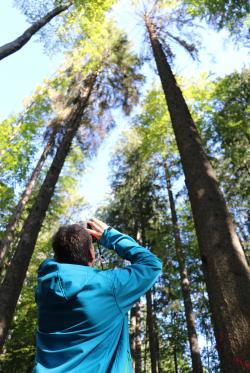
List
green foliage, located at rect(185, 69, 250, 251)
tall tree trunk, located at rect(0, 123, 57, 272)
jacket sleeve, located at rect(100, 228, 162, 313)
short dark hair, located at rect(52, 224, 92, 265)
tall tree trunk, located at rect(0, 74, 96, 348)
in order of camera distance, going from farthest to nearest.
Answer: green foliage, located at rect(185, 69, 250, 251), tall tree trunk, located at rect(0, 123, 57, 272), tall tree trunk, located at rect(0, 74, 96, 348), short dark hair, located at rect(52, 224, 92, 265), jacket sleeve, located at rect(100, 228, 162, 313)

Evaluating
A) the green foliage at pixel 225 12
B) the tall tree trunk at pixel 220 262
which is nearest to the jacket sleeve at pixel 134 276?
the tall tree trunk at pixel 220 262

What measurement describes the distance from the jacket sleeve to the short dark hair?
0.65ft

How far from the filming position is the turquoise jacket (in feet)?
4.75

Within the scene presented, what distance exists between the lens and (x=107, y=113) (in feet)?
50.9

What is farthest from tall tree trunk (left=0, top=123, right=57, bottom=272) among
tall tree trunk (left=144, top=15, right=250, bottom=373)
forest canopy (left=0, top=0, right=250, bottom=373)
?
tall tree trunk (left=144, top=15, right=250, bottom=373)

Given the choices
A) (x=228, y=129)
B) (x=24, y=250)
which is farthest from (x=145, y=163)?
(x=24, y=250)

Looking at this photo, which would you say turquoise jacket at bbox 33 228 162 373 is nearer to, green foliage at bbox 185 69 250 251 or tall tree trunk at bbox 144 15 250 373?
tall tree trunk at bbox 144 15 250 373

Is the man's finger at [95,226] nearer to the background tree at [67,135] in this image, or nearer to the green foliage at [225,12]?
the background tree at [67,135]

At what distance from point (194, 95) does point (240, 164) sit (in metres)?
4.37

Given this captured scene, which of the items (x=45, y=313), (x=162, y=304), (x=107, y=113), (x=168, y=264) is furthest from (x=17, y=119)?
(x=45, y=313)

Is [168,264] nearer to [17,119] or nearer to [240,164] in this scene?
[240,164]

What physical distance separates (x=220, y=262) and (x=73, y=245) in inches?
77.7

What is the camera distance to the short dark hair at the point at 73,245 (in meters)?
1.73

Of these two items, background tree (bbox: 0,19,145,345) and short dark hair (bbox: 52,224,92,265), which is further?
background tree (bbox: 0,19,145,345)
